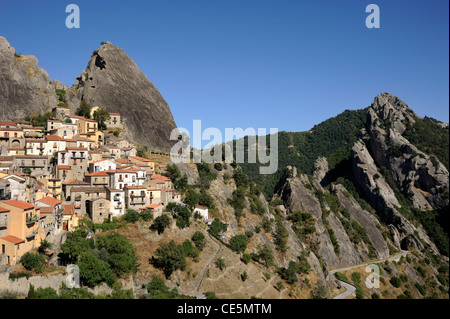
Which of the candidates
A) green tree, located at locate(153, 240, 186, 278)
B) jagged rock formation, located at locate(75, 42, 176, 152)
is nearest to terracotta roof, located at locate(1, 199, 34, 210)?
green tree, located at locate(153, 240, 186, 278)

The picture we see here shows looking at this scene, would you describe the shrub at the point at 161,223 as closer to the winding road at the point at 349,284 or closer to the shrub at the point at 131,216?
the shrub at the point at 131,216

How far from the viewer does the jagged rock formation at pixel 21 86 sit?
7875cm

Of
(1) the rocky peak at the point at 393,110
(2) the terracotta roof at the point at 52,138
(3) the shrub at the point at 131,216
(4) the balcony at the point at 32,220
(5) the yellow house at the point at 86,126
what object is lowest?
(3) the shrub at the point at 131,216

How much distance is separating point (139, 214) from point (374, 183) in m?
107

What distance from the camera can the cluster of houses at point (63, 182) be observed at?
43.6m

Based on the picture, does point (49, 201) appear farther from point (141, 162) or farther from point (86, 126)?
point (86, 126)

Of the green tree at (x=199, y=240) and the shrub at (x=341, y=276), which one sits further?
the shrub at (x=341, y=276)

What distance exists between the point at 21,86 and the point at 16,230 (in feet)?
175

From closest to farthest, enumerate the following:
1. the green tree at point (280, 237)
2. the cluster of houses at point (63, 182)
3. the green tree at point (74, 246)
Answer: the green tree at point (74, 246) → the cluster of houses at point (63, 182) → the green tree at point (280, 237)

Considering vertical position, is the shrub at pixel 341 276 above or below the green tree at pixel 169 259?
below

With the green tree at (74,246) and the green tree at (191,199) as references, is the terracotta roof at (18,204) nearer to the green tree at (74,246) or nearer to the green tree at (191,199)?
the green tree at (74,246)

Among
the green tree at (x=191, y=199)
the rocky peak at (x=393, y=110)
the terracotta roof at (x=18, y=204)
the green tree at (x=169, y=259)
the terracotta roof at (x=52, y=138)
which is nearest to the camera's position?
the terracotta roof at (x=18, y=204)

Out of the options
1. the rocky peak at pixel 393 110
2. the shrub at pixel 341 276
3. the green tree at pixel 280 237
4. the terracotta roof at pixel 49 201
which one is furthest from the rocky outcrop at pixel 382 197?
the terracotta roof at pixel 49 201
